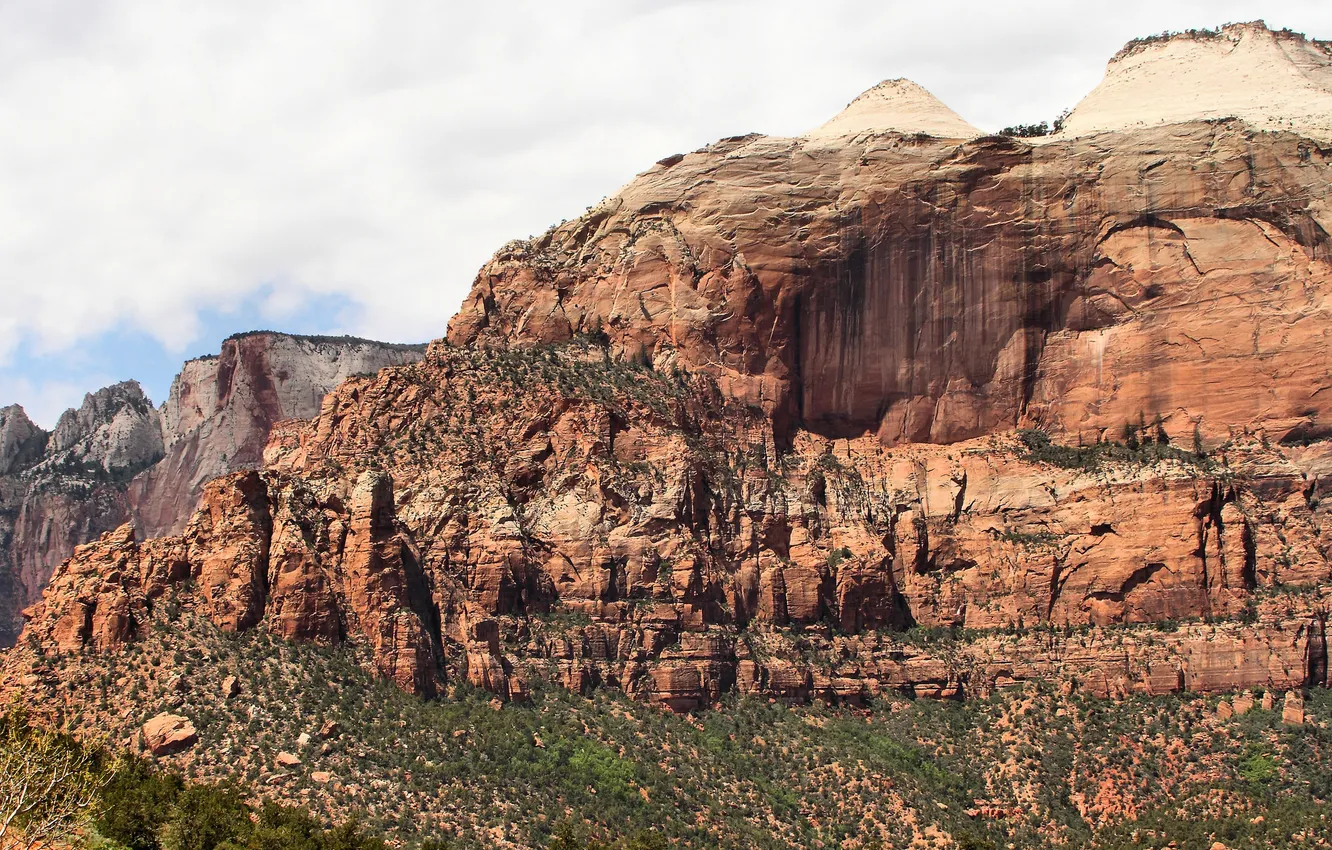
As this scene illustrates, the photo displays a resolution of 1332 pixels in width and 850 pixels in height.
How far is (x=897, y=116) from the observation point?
401 feet

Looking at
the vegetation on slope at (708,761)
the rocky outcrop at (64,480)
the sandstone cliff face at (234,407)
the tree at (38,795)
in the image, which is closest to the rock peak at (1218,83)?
the vegetation on slope at (708,761)

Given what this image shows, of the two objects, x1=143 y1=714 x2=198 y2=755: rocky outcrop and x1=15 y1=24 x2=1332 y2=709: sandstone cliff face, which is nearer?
x1=143 y1=714 x2=198 y2=755: rocky outcrop

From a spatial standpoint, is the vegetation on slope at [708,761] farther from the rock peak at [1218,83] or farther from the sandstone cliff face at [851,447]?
the rock peak at [1218,83]

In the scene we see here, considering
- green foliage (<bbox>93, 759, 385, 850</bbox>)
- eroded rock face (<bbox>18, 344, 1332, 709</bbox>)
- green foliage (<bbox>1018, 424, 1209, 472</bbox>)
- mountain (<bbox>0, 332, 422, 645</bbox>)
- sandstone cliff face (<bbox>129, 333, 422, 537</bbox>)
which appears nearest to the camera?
green foliage (<bbox>93, 759, 385, 850</bbox>)

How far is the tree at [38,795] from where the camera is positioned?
53.1 meters

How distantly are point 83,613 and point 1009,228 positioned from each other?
202ft

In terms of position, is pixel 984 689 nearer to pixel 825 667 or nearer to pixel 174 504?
pixel 825 667

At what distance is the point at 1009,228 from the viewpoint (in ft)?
362

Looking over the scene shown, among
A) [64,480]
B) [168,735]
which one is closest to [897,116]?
[168,735]

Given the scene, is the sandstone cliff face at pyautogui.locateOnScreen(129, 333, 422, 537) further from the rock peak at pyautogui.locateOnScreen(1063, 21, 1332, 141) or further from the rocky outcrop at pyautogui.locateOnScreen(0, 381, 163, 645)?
the rock peak at pyautogui.locateOnScreen(1063, 21, 1332, 141)

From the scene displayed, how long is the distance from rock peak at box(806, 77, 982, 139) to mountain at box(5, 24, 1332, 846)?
0.84 meters

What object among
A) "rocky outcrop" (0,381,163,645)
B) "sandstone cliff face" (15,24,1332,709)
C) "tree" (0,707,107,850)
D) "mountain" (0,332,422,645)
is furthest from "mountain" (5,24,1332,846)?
"rocky outcrop" (0,381,163,645)

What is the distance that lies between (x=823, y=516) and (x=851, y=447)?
6.89 m

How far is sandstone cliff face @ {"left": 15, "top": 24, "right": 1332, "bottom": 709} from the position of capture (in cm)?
9619
